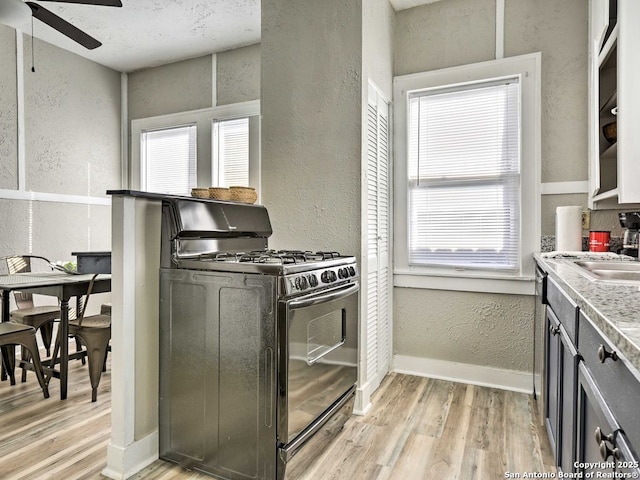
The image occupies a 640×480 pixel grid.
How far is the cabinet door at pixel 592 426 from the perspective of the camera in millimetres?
930

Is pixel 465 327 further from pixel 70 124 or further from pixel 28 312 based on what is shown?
pixel 70 124

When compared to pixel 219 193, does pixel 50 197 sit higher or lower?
higher

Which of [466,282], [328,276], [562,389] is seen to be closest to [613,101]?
[466,282]

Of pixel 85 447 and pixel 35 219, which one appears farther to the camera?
pixel 35 219

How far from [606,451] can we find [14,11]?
3088 mm

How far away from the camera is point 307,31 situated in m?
2.89

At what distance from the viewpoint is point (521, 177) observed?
3.05 meters

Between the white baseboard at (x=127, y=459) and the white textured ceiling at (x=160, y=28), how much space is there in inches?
128

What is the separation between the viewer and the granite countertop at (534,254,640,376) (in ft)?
2.42

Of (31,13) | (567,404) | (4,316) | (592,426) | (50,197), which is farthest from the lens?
(50,197)

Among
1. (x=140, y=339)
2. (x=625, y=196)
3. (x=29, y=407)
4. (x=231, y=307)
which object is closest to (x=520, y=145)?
(x=625, y=196)

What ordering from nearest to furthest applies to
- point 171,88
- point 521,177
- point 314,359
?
1. point 314,359
2. point 521,177
3. point 171,88

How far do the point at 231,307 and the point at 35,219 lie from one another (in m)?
3.20

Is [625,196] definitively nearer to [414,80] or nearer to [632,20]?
[632,20]
